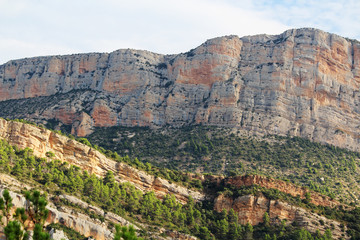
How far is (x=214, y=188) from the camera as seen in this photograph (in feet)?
293

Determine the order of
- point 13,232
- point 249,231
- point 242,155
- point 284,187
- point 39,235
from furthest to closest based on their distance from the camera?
point 242,155 → point 284,187 → point 249,231 → point 13,232 → point 39,235

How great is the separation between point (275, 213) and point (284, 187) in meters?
6.30

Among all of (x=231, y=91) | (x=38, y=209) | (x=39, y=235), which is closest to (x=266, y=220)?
(x=38, y=209)

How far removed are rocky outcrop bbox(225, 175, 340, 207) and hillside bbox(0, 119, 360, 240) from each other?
0.14 metres

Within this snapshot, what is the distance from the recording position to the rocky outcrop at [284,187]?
8625 centimetres

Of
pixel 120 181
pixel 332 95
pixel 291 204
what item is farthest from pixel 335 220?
pixel 332 95

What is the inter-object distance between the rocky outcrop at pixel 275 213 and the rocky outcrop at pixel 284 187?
3948mm

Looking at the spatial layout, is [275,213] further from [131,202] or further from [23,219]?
Result: [23,219]

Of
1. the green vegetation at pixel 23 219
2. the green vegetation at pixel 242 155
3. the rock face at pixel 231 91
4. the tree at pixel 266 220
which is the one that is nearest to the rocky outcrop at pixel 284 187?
the tree at pixel 266 220

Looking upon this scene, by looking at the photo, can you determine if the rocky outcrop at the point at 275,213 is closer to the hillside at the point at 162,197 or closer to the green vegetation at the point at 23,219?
the hillside at the point at 162,197

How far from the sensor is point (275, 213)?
81938 millimetres

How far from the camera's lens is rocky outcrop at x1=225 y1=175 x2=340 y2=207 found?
8625 cm

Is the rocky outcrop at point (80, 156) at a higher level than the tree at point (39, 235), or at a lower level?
higher

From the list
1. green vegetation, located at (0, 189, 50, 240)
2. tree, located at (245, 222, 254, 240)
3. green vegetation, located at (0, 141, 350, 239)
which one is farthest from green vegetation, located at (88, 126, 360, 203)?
green vegetation, located at (0, 189, 50, 240)
